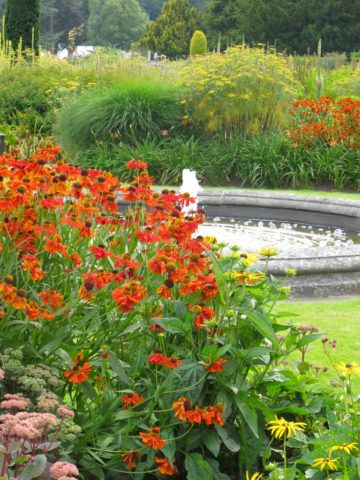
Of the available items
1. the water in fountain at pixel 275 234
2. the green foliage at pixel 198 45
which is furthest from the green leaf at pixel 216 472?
the green foliage at pixel 198 45

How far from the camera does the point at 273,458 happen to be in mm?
2836

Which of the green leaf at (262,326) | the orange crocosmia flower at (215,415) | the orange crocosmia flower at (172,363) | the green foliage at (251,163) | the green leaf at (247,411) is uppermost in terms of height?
the green leaf at (262,326)

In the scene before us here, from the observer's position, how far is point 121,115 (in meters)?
11.9

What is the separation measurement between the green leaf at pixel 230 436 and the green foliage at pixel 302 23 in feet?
108

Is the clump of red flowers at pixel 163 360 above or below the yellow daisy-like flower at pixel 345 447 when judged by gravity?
above

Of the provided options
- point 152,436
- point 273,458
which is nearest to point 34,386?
point 152,436

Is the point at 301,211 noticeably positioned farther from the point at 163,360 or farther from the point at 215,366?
the point at 163,360

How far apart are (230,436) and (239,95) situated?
977 cm

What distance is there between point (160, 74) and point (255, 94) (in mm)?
3192

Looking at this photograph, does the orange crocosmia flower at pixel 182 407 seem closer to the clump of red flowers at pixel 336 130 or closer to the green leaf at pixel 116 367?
the green leaf at pixel 116 367

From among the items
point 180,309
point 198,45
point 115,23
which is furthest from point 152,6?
point 180,309

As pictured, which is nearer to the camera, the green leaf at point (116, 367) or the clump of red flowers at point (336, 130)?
the green leaf at point (116, 367)

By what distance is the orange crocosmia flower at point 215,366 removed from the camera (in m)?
2.47

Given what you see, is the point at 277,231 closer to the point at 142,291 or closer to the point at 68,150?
the point at 68,150
